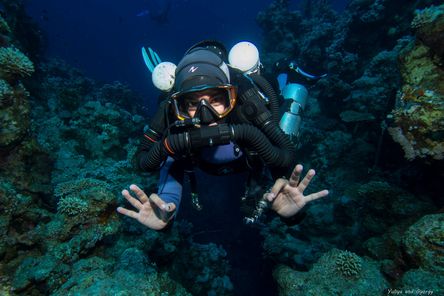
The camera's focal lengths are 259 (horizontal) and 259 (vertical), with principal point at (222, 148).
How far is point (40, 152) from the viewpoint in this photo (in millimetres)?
6809

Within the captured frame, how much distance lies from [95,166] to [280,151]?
23.3 ft

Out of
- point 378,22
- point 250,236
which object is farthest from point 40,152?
point 378,22

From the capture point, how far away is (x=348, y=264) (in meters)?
4.52

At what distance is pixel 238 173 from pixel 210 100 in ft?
14.2

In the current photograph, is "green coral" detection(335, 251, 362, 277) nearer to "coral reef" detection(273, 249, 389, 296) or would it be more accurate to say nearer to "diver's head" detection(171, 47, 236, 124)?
"coral reef" detection(273, 249, 389, 296)

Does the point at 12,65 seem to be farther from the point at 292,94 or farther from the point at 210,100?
the point at 292,94

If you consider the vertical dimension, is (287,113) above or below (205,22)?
below

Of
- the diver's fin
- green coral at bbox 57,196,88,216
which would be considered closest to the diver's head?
the diver's fin

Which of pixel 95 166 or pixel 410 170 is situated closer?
pixel 410 170

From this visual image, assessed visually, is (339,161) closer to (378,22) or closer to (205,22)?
(378,22)

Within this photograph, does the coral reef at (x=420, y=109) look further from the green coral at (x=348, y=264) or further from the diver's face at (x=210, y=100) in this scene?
the diver's face at (x=210, y=100)

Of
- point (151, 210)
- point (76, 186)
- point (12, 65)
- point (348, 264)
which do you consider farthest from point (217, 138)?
point (12, 65)

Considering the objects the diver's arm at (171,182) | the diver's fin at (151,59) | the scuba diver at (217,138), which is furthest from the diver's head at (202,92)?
the diver's fin at (151,59)

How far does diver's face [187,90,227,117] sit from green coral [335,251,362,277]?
3560 millimetres
